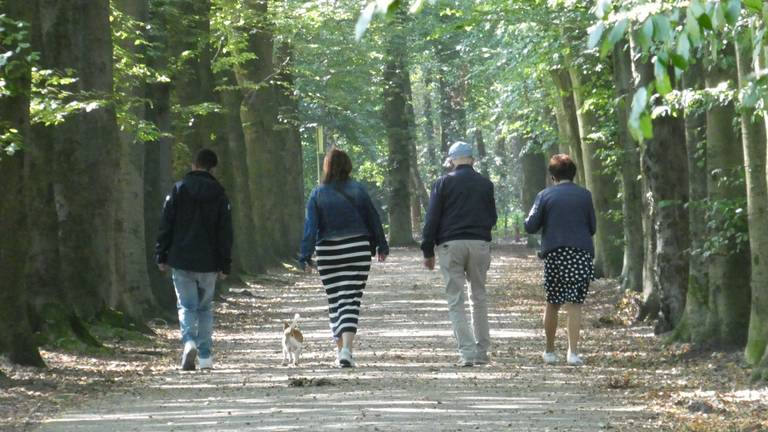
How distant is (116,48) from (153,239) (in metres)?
4.31

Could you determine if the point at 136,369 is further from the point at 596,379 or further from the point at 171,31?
the point at 171,31

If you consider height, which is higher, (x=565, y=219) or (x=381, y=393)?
(x=565, y=219)

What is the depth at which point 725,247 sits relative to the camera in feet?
47.1

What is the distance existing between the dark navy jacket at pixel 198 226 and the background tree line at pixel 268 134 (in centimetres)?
130

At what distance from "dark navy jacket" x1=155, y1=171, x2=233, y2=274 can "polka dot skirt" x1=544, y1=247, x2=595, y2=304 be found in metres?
3.18

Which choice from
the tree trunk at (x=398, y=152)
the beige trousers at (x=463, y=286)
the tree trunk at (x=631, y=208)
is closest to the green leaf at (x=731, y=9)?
the beige trousers at (x=463, y=286)

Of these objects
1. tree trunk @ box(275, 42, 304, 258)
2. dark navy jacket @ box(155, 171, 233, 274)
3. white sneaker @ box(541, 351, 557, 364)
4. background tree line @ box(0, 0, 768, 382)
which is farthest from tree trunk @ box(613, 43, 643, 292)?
tree trunk @ box(275, 42, 304, 258)

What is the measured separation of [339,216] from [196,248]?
1404 millimetres

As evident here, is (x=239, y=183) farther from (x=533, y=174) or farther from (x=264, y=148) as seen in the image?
(x=533, y=174)

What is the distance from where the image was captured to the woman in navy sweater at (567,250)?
1427cm

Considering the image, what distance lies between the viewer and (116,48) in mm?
19562

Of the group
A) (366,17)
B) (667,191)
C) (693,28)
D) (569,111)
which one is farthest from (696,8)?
(569,111)

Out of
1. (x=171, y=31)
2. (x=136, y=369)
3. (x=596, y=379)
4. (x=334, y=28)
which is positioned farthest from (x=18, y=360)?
(x=334, y=28)

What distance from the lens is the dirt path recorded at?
32.3 feet
